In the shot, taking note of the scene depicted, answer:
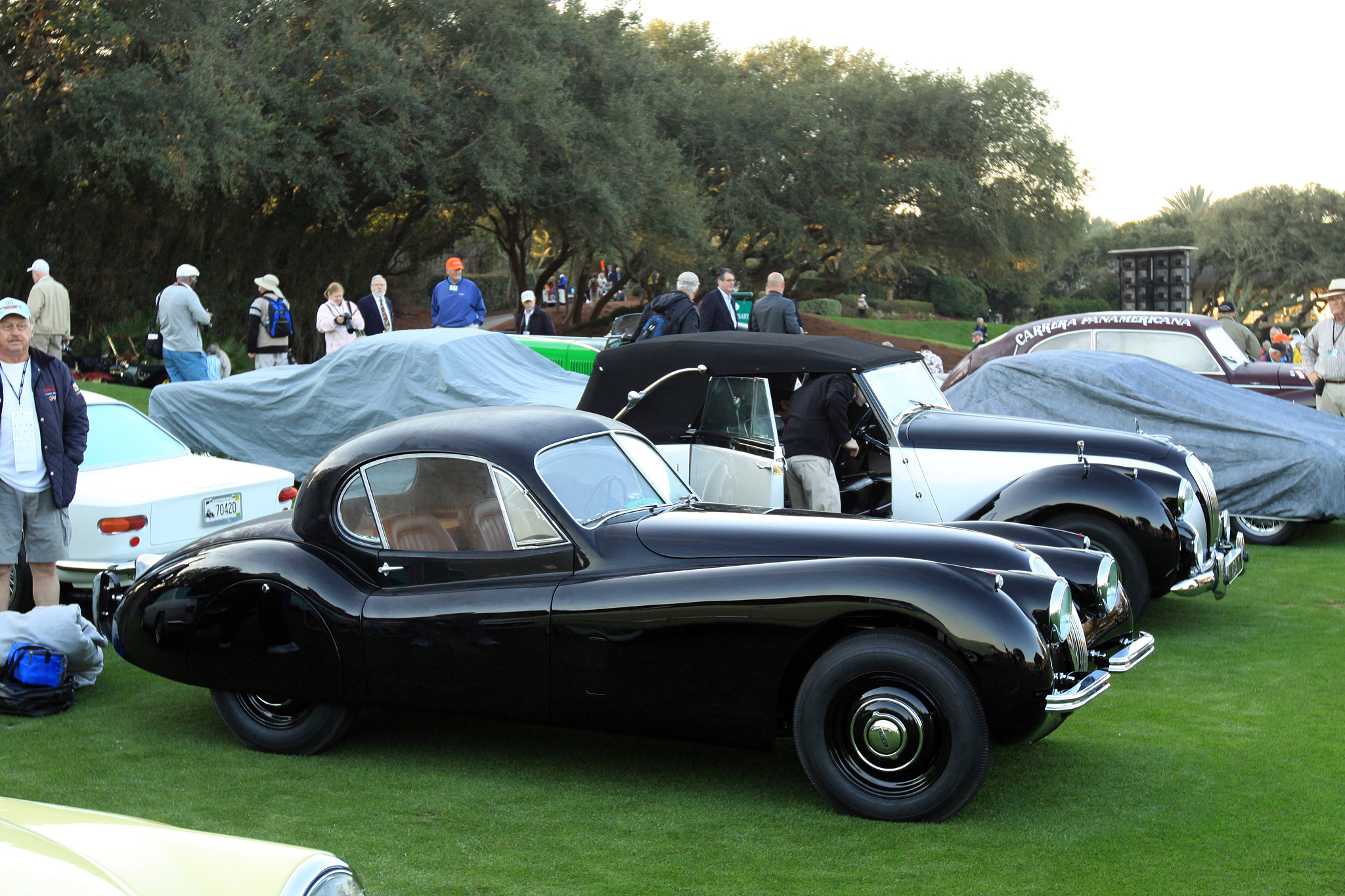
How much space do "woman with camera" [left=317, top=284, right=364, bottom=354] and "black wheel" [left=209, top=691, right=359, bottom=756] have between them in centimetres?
1030

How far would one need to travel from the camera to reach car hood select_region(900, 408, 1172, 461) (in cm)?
784

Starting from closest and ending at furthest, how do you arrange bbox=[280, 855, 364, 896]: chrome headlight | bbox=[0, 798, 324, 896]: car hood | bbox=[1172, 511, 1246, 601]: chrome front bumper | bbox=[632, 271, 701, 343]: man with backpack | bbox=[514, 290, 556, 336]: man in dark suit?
bbox=[0, 798, 324, 896]: car hood, bbox=[280, 855, 364, 896]: chrome headlight, bbox=[1172, 511, 1246, 601]: chrome front bumper, bbox=[632, 271, 701, 343]: man with backpack, bbox=[514, 290, 556, 336]: man in dark suit

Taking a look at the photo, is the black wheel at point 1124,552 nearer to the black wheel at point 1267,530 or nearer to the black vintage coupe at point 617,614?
the black vintage coupe at point 617,614

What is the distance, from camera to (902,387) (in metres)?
8.36

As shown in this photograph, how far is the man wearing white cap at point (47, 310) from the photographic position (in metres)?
14.0

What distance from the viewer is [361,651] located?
5.06 m

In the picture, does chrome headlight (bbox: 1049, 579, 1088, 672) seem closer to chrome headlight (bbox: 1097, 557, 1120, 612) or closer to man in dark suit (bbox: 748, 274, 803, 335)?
chrome headlight (bbox: 1097, 557, 1120, 612)

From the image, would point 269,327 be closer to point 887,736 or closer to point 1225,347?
point 1225,347

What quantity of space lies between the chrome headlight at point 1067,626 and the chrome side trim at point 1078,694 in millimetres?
58

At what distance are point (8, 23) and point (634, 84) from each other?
14.4 m

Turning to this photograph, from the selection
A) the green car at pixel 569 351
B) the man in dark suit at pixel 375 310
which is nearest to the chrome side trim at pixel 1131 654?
the green car at pixel 569 351

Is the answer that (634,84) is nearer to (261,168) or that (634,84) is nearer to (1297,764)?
(261,168)

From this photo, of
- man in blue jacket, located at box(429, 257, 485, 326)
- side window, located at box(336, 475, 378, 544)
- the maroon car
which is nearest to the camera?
side window, located at box(336, 475, 378, 544)

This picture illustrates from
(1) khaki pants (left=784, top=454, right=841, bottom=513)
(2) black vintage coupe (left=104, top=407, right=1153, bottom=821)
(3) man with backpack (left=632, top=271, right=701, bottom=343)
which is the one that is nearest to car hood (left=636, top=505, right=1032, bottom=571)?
(2) black vintage coupe (left=104, top=407, right=1153, bottom=821)
